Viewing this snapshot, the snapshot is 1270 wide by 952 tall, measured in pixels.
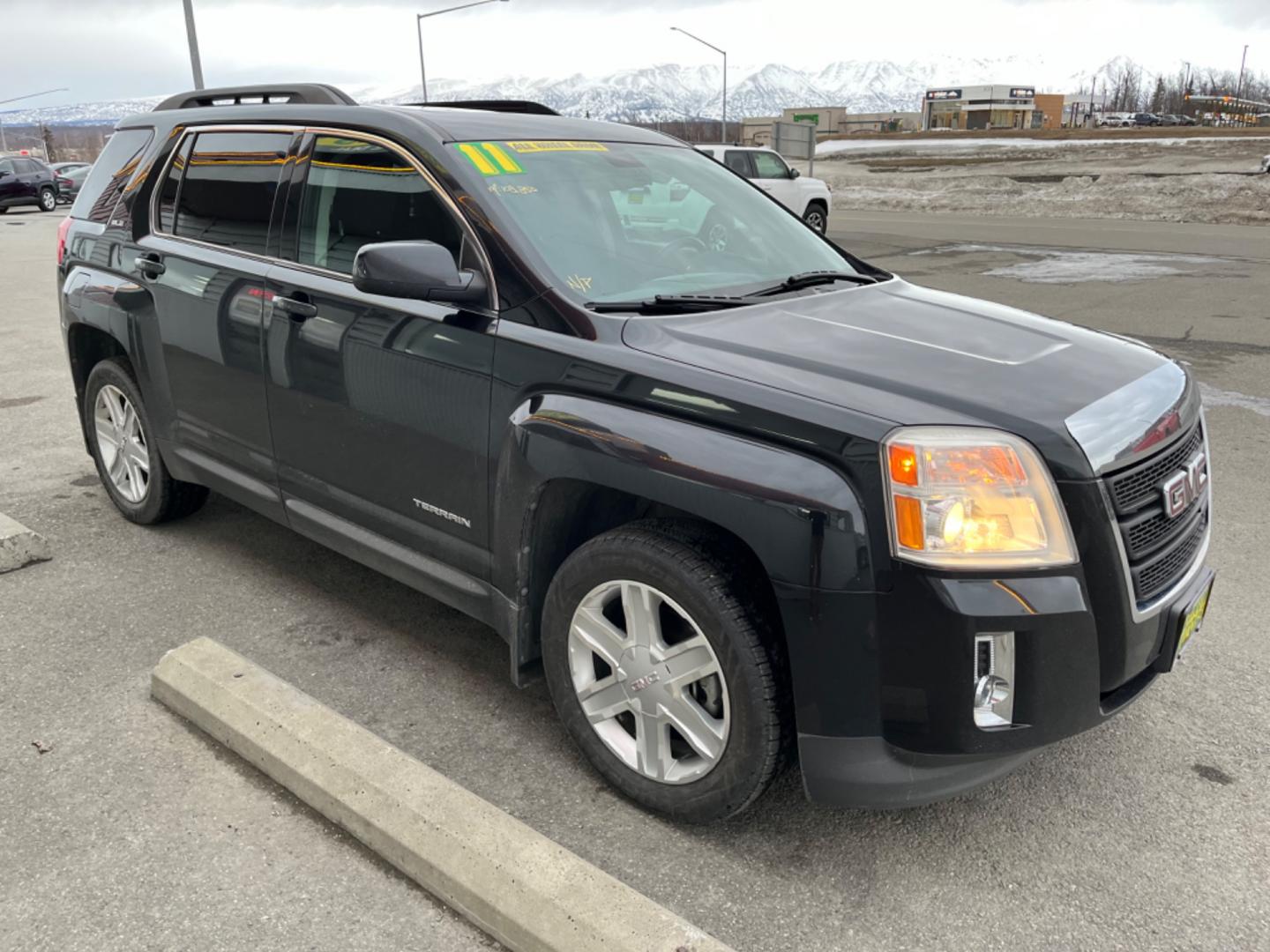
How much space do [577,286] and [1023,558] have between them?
142 centimetres

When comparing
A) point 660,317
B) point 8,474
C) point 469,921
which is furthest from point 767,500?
point 8,474

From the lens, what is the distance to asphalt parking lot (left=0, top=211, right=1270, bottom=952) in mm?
2410

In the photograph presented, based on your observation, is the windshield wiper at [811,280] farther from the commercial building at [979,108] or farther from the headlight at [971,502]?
the commercial building at [979,108]

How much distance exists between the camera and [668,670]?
2.64 m

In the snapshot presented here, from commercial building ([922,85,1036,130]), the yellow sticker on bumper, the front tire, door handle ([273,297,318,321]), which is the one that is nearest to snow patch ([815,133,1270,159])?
the yellow sticker on bumper

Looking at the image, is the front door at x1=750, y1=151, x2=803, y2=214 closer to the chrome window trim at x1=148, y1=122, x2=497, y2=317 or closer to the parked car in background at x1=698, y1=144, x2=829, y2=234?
the parked car in background at x1=698, y1=144, x2=829, y2=234

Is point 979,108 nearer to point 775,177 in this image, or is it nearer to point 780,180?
point 775,177

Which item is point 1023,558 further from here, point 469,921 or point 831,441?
point 469,921

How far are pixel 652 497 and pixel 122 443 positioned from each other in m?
3.27

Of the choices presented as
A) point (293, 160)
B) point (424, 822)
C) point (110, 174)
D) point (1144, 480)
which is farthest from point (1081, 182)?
point (424, 822)

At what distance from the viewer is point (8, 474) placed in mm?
5660

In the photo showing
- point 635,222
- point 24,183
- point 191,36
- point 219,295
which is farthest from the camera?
point 24,183

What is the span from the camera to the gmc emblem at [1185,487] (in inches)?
101

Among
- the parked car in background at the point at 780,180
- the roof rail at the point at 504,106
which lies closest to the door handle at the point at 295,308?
the roof rail at the point at 504,106
